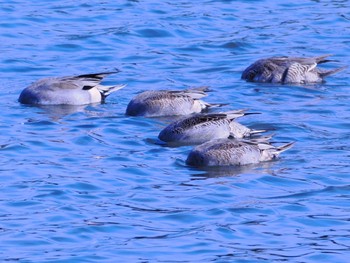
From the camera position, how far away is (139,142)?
585 inches

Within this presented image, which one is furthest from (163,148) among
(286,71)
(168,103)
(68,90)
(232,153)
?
(286,71)

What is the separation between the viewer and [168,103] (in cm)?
1647

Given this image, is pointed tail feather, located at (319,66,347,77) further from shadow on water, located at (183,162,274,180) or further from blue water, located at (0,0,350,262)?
shadow on water, located at (183,162,274,180)

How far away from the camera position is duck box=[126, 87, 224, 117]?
16.3m

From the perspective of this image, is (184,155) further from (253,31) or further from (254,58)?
(253,31)

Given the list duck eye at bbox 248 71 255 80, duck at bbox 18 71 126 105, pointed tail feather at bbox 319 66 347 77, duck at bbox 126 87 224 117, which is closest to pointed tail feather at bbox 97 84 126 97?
duck at bbox 18 71 126 105

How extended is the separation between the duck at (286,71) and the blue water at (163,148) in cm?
19

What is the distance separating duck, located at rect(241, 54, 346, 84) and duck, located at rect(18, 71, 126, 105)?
2.11 m

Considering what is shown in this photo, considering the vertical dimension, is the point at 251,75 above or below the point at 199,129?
below

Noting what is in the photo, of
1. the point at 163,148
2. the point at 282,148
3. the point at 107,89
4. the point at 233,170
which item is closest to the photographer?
the point at 233,170

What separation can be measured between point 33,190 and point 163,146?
2.50 metres

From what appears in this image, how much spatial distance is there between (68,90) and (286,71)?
3267mm

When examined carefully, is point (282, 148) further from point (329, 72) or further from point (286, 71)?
point (329, 72)

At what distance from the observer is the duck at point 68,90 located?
17.1 m
